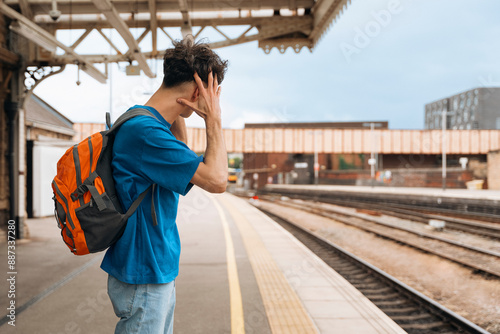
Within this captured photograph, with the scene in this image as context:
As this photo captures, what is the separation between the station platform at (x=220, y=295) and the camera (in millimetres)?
3832

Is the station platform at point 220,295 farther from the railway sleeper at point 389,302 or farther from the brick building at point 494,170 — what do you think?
the brick building at point 494,170

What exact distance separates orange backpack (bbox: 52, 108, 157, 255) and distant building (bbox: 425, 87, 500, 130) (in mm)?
72633

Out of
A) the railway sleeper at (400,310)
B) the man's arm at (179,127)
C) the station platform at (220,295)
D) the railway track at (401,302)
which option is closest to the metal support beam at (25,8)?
the station platform at (220,295)

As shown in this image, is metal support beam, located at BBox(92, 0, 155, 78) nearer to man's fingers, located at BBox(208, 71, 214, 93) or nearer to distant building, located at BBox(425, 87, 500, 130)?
man's fingers, located at BBox(208, 71, 214, 93)

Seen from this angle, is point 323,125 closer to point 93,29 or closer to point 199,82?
point 93,29

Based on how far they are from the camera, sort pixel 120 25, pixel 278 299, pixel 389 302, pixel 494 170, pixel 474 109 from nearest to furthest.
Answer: pixel 278 299 < pixel 389 302 < pixel 120 25 < pixel 494 170 < pixel 474 109

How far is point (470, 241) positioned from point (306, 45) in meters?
7.26

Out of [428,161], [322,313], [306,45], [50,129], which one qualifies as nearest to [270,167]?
[428,161]

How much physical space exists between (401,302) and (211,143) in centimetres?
514

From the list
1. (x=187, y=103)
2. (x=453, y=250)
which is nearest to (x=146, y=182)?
(x=187, y=103)

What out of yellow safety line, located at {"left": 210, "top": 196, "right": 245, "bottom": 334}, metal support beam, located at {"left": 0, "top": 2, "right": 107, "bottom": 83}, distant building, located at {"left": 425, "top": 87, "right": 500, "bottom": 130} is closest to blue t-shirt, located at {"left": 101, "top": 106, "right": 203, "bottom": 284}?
yellow safety line, located at {"left": 210, "top": 196, "right": 245, "bottom": 334}

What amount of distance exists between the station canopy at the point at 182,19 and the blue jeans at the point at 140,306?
7060mm

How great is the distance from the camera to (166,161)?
1.48 m

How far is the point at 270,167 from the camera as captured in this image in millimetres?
62562
